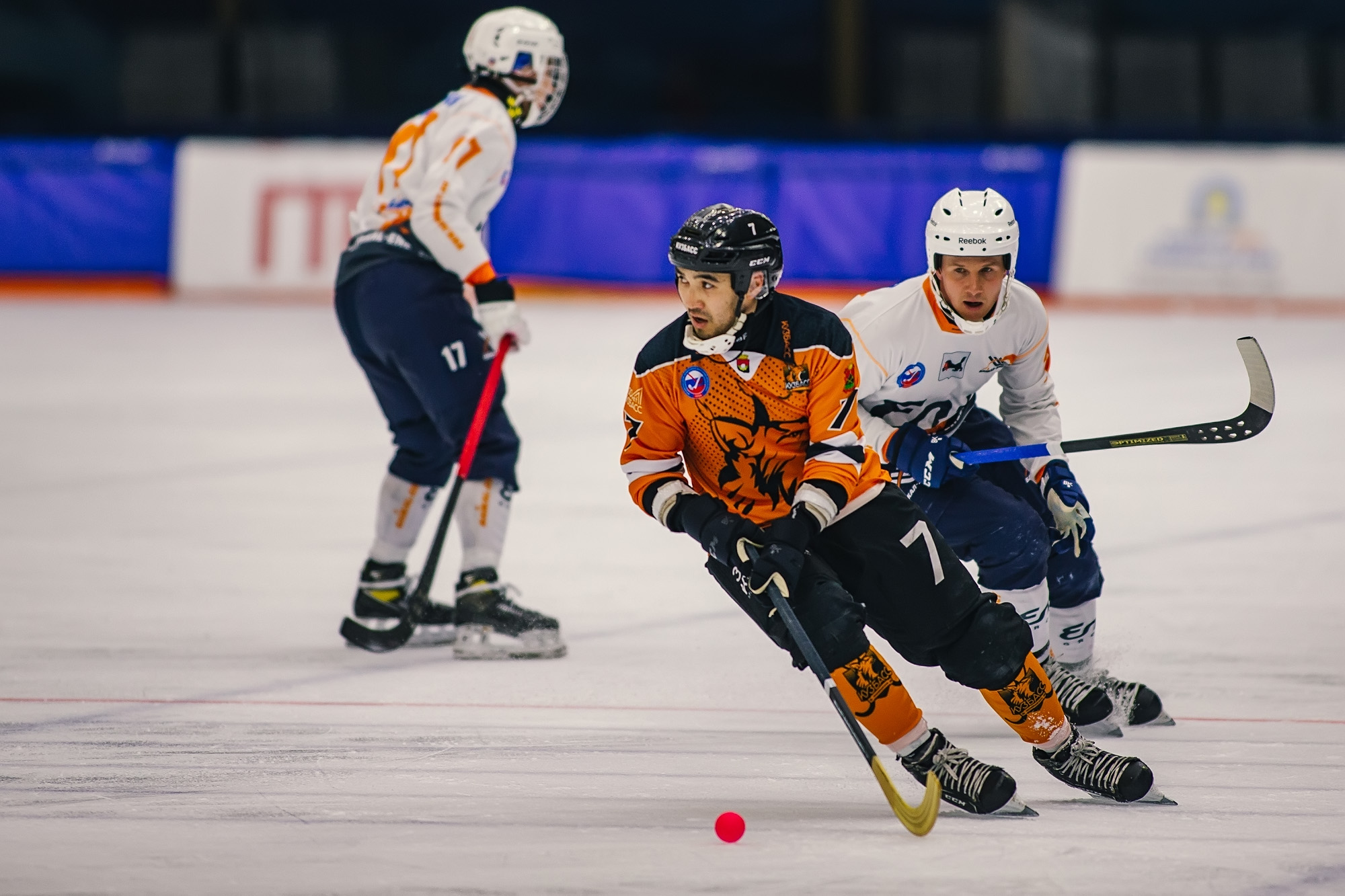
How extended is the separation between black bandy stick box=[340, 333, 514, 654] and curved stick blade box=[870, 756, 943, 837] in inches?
79.8

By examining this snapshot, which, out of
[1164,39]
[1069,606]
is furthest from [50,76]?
[1069,606]

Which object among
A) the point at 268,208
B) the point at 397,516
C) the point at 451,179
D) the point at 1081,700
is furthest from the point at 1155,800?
→ the point at 268,208

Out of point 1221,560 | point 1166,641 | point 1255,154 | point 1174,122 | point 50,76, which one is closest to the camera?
point 1166,641

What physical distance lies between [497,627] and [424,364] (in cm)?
81

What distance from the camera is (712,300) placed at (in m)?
3.59

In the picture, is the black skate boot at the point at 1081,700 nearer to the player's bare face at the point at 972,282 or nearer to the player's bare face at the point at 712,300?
the player's bare face at the point at 972,282

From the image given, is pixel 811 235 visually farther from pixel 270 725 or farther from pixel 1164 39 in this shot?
pixel 270 725

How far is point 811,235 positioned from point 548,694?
10988 mm

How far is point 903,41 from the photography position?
2105 centimetres

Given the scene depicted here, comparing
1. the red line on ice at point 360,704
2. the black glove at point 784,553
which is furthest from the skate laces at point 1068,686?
the black glove at point 784,553

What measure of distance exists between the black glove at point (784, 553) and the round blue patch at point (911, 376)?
2.45 feet

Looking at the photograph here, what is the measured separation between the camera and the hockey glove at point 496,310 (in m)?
5.08

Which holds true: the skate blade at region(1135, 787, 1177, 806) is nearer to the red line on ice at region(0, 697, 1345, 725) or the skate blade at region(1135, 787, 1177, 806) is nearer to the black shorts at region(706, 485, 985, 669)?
the black shorts at region(706, 485, 985, 669)

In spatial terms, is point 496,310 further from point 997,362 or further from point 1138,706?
point 1138,706
